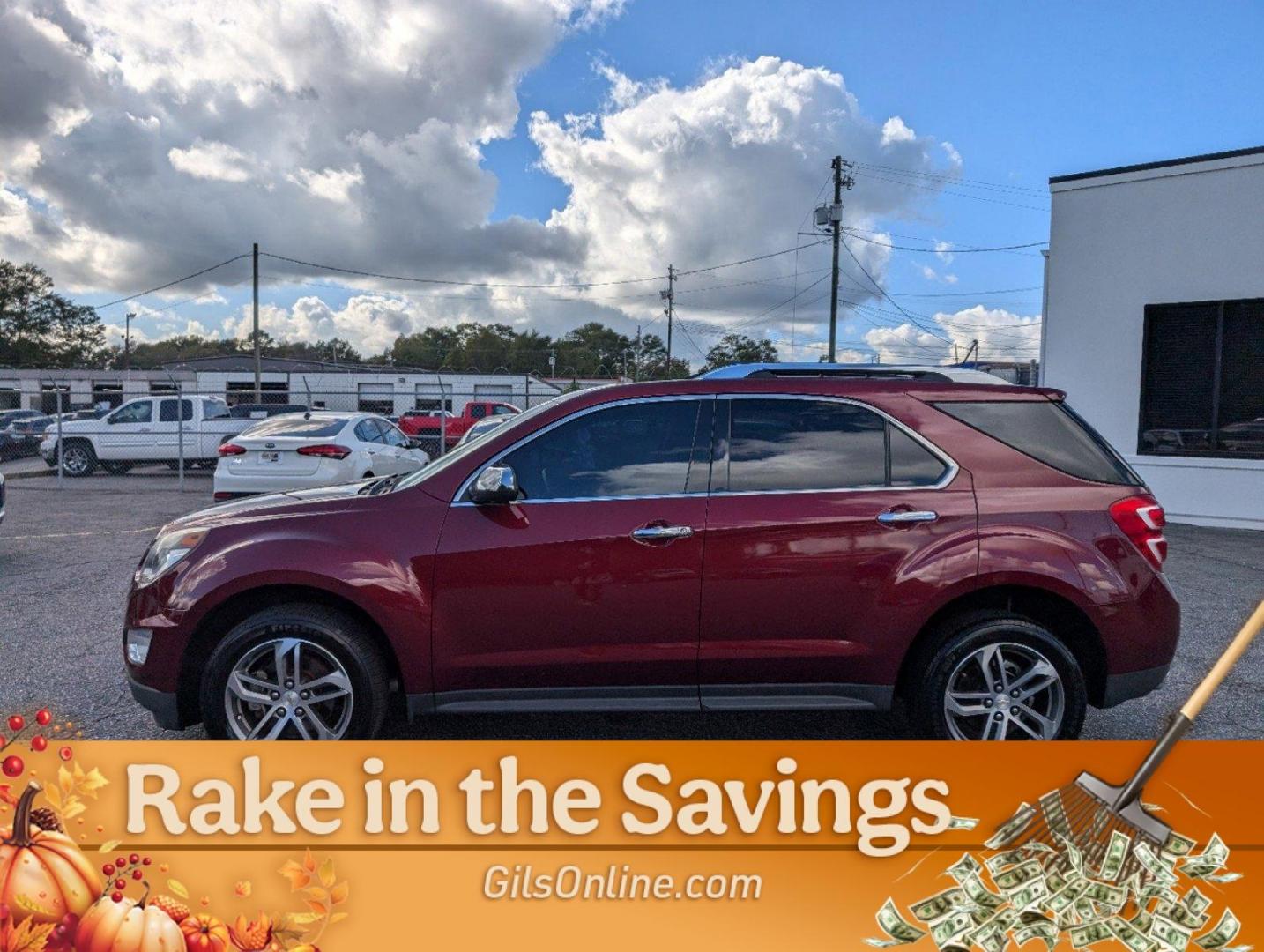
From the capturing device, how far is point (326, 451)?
33.8 ft

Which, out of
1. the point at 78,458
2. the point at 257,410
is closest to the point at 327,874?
the point at 78,458

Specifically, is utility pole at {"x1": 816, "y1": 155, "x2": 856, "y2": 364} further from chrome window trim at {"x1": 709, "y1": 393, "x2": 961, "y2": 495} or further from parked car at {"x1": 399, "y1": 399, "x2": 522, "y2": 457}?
chrome window trim at {"x1": 709, "y1": 393, "x2": 961, "y2": 495}

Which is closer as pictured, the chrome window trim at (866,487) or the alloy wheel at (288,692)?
the alloy wheel at (288,692)

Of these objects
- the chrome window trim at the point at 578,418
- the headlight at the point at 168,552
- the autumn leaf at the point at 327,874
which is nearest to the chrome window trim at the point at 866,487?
the chrome window trim at the point at 578,418

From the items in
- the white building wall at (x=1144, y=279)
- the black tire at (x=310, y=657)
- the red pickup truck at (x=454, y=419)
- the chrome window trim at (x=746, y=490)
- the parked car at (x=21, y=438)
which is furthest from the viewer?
the parked car at (x=21, y=438)

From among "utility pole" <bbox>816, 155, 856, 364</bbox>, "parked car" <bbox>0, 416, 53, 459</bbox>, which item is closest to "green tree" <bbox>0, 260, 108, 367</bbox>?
"parked car" <bbox>0, 416, 53, 459</bbox>

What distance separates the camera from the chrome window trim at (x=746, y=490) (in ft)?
11.3

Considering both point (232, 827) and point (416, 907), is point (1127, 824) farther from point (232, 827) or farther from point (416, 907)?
point (232, 827)

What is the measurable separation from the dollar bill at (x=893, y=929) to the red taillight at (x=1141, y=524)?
74.3 inches

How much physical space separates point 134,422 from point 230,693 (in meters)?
16.6

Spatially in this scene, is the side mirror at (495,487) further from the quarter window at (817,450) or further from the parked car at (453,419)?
the parked car at (453,419)

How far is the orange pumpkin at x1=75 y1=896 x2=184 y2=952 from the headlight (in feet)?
4.55

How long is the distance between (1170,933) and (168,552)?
365 cm

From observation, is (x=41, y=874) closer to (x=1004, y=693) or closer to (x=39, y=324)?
(x=1004, y=693)
